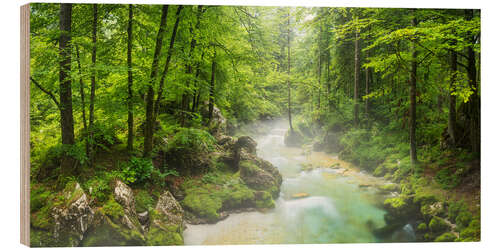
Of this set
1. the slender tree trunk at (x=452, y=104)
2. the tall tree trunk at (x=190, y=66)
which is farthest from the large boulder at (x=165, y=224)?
the slender tree trunk at (x=452, y=104)

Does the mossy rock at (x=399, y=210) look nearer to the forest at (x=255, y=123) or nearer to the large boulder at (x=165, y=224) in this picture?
the forest at (x=255, y=123)

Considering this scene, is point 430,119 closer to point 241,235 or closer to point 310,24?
point 310,24

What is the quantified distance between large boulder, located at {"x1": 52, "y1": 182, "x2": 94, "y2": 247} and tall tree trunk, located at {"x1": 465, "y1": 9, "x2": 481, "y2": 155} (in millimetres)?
4823

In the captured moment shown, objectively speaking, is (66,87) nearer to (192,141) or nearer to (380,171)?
(192,141)

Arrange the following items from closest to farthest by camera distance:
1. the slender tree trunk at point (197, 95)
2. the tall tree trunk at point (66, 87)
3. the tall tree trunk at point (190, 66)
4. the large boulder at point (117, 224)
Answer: the large boulder at point (117, 224) → the tall tree trunk at point (66, 87) → the tall tree trunk at point (190, 66) → the slender tree trunk at point (197, 95)

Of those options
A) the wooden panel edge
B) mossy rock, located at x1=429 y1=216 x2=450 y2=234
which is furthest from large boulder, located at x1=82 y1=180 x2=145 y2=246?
mossy rock, located at x1=429 y1=216 x2=450 y2=234

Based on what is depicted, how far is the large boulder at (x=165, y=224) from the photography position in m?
3.07

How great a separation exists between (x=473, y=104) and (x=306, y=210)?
2.64m

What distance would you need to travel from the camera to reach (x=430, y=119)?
3.53 m

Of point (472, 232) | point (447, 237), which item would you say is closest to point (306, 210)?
point (447, 237)

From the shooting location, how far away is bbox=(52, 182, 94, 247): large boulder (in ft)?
9.28

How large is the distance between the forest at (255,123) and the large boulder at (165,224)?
0.02 metres

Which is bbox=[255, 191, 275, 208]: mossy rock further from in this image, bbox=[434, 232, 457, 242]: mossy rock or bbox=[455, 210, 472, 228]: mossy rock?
bbox=[455, 210, 472, 228]: mossy rock

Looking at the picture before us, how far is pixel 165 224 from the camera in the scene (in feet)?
10.2
